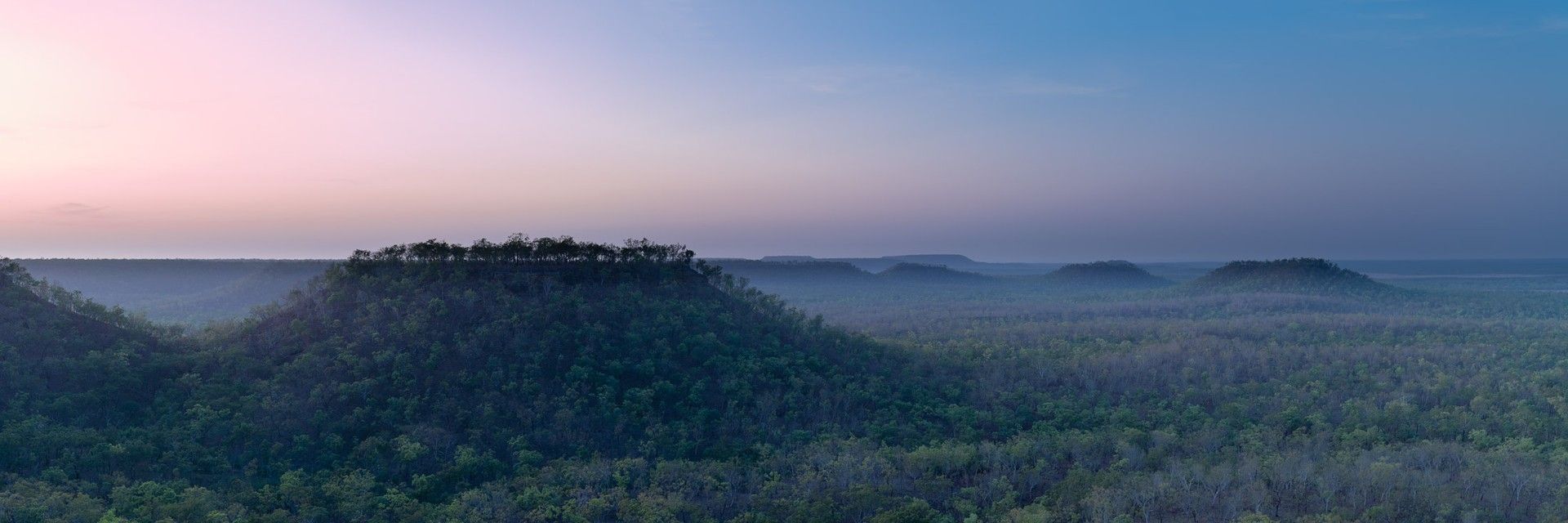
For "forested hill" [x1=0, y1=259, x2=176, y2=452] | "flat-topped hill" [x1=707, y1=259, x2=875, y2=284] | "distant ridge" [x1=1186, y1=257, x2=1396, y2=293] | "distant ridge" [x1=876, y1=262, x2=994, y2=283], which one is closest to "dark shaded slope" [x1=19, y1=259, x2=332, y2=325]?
"forested hill" [x1=0, y1=259, x2=176, y2=452]

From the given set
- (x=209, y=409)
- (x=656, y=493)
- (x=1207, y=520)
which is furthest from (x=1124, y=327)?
(x=209, y=409)

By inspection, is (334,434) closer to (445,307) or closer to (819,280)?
(445,307)

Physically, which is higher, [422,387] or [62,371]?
[62,371]

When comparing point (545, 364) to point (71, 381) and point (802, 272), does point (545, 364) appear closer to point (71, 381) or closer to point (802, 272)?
point (71, 381)

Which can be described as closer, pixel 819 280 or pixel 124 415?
pixel 124 415

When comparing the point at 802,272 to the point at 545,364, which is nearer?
the point at 545,364

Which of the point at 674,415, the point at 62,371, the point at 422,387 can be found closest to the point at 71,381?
the point at 62,371

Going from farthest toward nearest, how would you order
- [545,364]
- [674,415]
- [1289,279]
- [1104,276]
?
[1104,276]
[1289,279]
[545,364]
[674,415]

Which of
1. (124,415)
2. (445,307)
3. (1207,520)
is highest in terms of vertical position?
(445,307)
